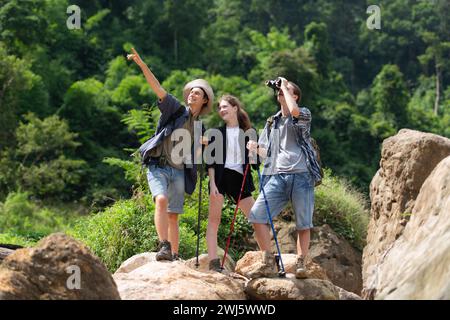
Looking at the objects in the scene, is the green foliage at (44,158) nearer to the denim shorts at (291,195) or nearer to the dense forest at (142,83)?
the dense forest at (142,83)

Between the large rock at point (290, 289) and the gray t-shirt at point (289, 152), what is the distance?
84 cm

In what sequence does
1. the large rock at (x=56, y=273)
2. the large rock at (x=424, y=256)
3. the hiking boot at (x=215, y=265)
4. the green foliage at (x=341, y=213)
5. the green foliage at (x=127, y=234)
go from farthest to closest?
the green foliage at (x=341, y=213), the green foliage at (x=127, y=234), the hiking boot at (x=215, y=265), the large rock at (x=56, y=273), the large rock at (x=424, y=256)

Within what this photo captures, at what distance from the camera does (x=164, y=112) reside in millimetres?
7039

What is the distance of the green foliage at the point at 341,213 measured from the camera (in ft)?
37.4

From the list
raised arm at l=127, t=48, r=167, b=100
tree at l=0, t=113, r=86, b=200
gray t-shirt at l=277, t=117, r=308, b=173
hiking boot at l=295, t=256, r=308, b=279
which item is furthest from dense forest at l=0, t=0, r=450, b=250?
hiking boot at l=295, t=256, r=308, b=279

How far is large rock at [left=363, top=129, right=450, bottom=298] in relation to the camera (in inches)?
302

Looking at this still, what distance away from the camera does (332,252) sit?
1098 cm

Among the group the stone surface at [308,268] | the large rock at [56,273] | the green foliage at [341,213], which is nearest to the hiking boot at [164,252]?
the stone surface at [308,268]

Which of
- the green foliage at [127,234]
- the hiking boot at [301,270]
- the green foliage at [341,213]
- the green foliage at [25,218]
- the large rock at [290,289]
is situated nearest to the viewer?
the large rock at [290,289]

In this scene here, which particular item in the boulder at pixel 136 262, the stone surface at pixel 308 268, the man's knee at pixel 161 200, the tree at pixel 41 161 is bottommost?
the tree at pixel 41 161

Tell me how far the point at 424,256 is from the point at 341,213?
660 cm

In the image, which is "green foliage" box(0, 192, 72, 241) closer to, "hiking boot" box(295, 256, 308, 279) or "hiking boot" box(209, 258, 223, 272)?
"hiking boot" box(209, 258, 223, 272)
